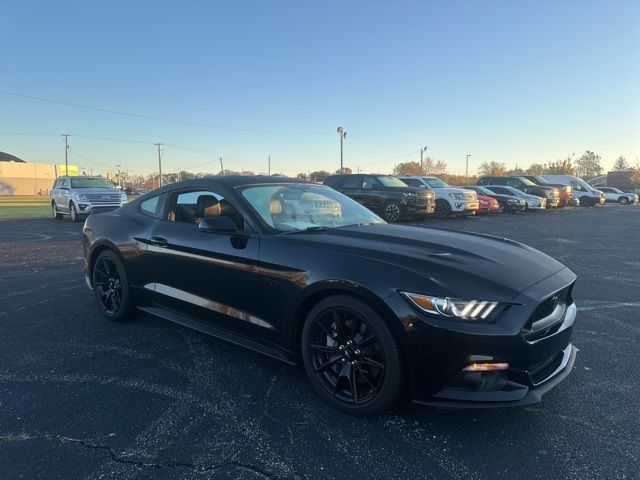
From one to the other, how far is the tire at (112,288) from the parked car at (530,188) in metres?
25.0

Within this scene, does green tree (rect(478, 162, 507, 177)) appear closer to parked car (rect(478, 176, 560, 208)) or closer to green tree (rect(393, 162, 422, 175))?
green tree (rect(393, 162, 422, 175))

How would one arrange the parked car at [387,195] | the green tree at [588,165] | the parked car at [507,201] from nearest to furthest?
the parked car at [387,195], the parked car at [507,201], the green tree at [588,165]

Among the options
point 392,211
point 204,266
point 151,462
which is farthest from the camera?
point 392,211

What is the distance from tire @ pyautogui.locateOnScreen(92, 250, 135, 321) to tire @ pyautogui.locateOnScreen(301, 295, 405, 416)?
2.28 m

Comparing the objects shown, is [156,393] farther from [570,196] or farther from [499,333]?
[570,196]

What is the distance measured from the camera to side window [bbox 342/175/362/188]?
1638 cm

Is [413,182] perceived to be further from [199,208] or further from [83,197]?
[199,208]

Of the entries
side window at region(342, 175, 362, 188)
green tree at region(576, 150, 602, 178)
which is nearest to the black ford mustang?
side window at region(342, 175, 362, 188)

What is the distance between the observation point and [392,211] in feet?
50.8

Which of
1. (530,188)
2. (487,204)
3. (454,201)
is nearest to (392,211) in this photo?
(454,201)

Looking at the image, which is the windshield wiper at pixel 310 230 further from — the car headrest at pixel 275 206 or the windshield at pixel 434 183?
the windshield at pixel 434 183

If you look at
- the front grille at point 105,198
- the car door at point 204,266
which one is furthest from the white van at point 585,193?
the car door at point 204,266

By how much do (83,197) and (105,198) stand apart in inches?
28.8

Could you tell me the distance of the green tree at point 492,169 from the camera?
307 ft
